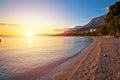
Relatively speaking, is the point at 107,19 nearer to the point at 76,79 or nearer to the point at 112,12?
the point at 112,12

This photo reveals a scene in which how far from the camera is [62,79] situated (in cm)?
1258

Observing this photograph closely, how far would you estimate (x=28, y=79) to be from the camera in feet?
47.9

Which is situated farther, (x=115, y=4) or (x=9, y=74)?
(x=115, y=4)

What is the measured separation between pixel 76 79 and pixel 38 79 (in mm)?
4125

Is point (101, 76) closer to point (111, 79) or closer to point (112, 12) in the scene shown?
point (111, 79)

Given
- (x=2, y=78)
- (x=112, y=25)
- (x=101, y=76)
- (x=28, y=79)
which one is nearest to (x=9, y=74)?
(x=2, y=78)

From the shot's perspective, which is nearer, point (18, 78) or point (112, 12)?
point (18, 78)

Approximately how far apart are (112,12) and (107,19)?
694 centimetres

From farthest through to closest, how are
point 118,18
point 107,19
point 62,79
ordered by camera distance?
point 107,19 → point 118,18 → point 62,79

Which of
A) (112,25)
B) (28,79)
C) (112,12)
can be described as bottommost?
(28,79)

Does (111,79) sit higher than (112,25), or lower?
lower

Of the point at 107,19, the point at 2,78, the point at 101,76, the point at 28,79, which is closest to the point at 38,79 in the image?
the point at 28,79

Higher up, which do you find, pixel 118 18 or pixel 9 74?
pixel 118 18

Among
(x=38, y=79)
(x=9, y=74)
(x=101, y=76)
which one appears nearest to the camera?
(x=101, y=76)
